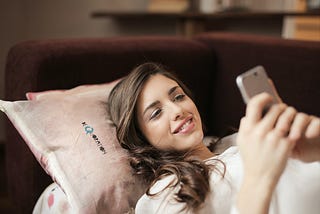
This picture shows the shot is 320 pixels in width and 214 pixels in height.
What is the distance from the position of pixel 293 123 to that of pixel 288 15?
1.94 metres

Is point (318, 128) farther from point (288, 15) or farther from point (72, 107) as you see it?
point (288, 15)

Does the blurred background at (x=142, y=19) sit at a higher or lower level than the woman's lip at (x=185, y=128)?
lower

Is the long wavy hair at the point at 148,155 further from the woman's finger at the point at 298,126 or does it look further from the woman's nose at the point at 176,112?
the woman's finger at the point at 298,126

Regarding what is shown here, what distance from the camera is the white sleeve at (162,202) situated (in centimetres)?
104

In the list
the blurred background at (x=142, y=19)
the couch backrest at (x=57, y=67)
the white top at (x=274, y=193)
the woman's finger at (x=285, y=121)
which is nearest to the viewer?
the woman's finger at (x=285, y=121)

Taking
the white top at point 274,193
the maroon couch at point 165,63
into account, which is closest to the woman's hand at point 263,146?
the white top at point 274,193

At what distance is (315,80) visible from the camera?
151 centimetres

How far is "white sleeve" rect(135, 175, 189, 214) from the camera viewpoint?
1.04 m

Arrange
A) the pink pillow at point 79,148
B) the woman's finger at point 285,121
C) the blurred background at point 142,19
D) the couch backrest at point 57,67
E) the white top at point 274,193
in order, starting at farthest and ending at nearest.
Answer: the blurred background at point 142,19 → the couch backrest at point 57,67 → the pink pillow at point 79,148 → the white top at point 274,193 → the woman's finger at point 285,121

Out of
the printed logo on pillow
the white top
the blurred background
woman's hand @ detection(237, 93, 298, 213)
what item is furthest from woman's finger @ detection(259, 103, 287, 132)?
the blurred background

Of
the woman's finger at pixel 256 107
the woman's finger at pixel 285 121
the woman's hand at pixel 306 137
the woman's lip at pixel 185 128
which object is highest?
the woman's finger at pixel 256 107

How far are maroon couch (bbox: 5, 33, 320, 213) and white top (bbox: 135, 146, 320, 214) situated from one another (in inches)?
20.6

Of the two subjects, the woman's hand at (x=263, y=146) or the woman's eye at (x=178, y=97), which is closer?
the woman's hand at (x=263, y=146)

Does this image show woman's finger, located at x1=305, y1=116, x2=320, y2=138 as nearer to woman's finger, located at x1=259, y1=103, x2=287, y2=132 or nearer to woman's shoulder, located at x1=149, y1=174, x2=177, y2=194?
woman's finger, located at x1=259, y1=103, x2=287, y2=132
